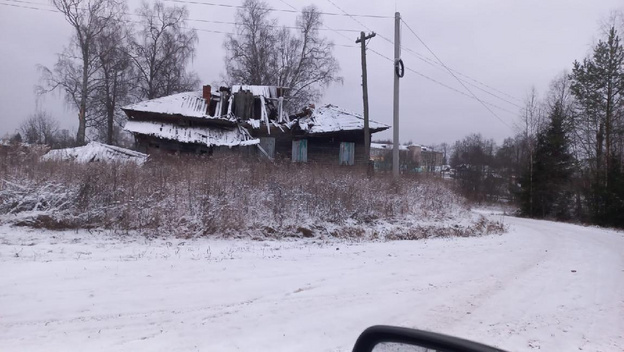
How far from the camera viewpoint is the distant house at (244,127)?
2645 centimetres

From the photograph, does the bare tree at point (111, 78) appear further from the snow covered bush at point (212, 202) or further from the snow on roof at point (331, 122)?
the snow covered bush at point (212, 202)

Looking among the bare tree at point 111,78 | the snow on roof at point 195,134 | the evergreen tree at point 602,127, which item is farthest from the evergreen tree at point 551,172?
the bare tree at point 111,78

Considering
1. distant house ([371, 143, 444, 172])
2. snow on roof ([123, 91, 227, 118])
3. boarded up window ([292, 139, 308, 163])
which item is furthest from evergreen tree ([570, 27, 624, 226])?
snow on roof ([123, 91, 227, 118])

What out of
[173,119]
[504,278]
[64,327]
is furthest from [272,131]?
[64,327]

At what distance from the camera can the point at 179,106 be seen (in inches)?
1105

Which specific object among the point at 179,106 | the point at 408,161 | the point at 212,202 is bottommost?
the point at 212,202

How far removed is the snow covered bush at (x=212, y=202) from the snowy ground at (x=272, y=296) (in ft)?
3.30

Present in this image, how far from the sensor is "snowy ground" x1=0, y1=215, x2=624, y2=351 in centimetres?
464

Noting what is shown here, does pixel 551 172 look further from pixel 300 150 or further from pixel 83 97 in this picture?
pixel 83 97

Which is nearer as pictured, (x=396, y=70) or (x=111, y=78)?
(x=396, y=70)

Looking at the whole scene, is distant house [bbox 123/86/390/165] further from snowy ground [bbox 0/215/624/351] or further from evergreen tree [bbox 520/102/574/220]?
snowy ground [bbox 0/215/624/351]

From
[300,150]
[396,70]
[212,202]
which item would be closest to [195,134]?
[300,150]

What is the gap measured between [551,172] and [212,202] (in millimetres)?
31859

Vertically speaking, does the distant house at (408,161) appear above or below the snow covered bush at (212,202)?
above
